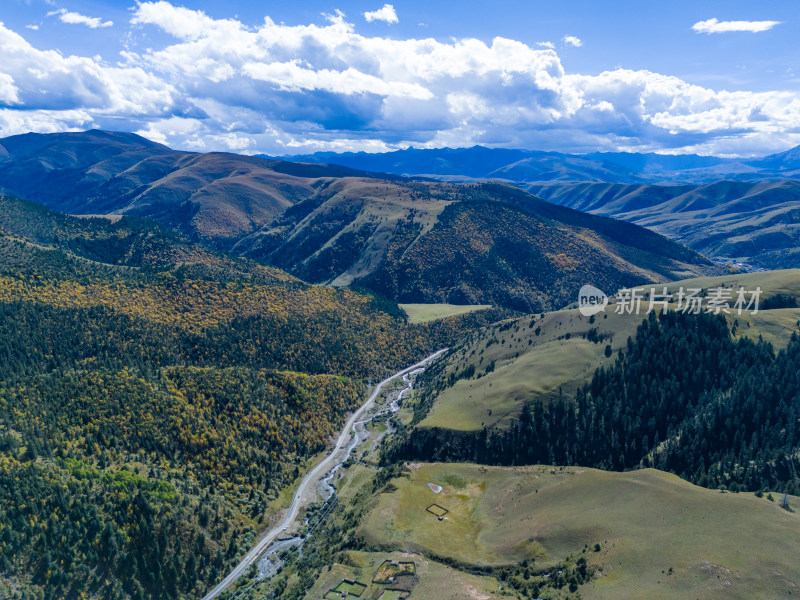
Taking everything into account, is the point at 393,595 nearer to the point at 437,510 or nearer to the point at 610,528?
the point at 437,510

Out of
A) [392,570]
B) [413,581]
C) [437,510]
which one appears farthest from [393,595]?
[437,510]

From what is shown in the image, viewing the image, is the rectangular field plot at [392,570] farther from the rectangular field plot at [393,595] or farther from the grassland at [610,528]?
the grassland at [610,528]

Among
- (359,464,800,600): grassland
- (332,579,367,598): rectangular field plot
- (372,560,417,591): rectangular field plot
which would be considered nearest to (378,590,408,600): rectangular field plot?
(372,560,417,591): rectangular field plot

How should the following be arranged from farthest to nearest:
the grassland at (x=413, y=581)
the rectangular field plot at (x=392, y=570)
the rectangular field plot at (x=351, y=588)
Result: the rectangular field plot at (x=392, y=570)
the rectangular field plot at (x=351, y=588)
the grassland at (x=413, y=581)

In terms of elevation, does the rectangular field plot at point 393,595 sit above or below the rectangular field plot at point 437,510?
above

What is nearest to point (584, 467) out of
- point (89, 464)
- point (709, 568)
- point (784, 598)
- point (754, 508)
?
point (754, 508)

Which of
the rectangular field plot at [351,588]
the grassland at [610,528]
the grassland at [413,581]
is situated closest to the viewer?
the grassland at [610,528]

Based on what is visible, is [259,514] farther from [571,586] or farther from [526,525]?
[571,586]

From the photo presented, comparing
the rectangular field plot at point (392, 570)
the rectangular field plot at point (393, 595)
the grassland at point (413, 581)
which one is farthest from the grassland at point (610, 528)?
the rectangular field plot at point (393, 595)
